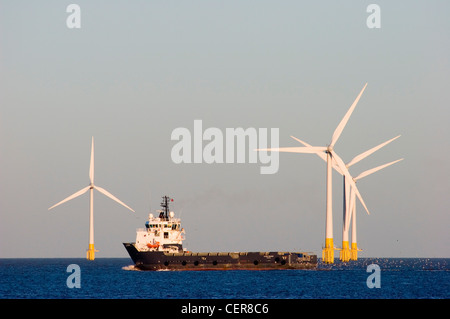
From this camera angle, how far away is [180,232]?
5217 inches

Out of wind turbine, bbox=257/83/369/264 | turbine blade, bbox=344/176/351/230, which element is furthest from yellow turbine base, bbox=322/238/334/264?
turbine blade, bbox=344/176/351/230

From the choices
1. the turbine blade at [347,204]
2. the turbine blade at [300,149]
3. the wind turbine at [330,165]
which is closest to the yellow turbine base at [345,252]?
the turbine blade at [347,204]

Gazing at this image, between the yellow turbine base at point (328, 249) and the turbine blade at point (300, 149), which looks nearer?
the turbine blade at point (300, 149)

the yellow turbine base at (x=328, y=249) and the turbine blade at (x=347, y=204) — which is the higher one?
the turbine blade at (x=347, y=204)

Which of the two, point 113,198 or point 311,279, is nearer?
point 311,279

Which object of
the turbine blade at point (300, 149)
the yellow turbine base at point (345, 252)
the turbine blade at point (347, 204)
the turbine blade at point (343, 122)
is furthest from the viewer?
the yellow turbine base at point (345, 252)

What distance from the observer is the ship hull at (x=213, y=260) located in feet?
422

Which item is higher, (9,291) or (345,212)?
(345,212)

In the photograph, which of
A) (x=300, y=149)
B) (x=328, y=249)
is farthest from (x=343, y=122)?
(x=328, y=249)

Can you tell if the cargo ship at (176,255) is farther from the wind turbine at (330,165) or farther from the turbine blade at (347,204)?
the turbine blade at (347,204)

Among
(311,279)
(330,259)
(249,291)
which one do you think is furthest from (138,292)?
(330,259)
